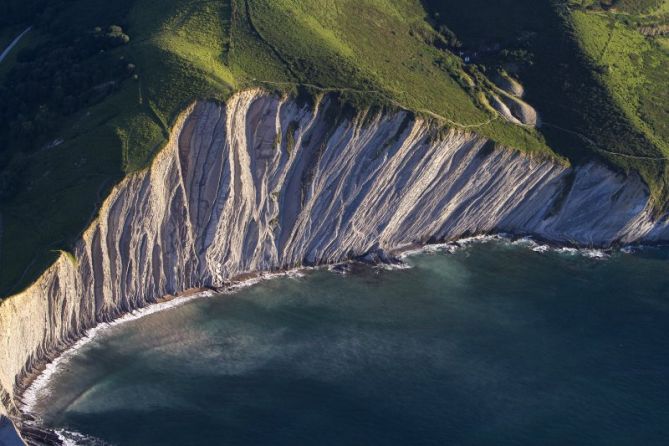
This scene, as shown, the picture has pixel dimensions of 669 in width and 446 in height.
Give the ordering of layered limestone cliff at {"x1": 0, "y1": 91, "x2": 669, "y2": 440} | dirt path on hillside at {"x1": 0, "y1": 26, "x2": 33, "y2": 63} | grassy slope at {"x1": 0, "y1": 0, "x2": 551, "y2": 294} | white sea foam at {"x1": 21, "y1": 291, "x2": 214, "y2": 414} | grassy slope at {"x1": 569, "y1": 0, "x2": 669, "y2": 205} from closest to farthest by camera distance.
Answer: white sea foam at {"x1": 21, "y1": 291, "x2": 214, "y2": 414}
layered limestone cliff at {"x1": 0, "y1": 91, "x2": 669, "y2": 440}
grassy slope at {"x1": 0, "y1": 0, "x2": 551, "y2": 294}
dirt path on hillside at {"x1": 0, "y1": 26, "x2": 33, "y2": 63}
grassy slope at {"x1": 569, "y1": 0, "x2": 669, "y2": 205}

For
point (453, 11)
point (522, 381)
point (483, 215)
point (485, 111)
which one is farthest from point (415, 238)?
point (453, 11)

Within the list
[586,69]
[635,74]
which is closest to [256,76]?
[586,69]

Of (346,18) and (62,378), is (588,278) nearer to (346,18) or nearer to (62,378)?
(346,18)

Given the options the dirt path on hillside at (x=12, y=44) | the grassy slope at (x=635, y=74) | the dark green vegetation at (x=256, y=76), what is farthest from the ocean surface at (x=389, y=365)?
the dirt path on hillside at (x=12, y=44)

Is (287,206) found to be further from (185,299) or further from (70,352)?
(70,352)

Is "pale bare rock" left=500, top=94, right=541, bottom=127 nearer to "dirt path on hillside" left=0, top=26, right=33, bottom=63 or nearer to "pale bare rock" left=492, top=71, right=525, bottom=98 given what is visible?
"pale bare rock" left=492, top=71, right=525, bottom=98

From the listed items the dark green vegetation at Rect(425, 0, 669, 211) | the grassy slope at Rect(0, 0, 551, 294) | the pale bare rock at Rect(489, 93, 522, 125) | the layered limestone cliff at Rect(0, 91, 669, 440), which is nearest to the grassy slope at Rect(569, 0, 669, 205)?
the dark green vegetation at Rect(425, 0, 669, 211)
